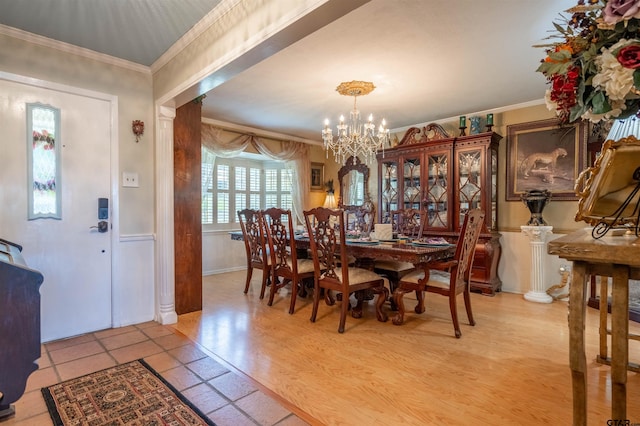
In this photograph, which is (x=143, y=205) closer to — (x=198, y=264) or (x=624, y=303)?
(x=198, y=264)

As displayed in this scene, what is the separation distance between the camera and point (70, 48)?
2.52 m

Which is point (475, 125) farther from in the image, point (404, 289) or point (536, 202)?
point (404, 289)

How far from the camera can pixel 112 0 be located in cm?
192

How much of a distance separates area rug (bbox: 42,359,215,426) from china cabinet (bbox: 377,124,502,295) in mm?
3525

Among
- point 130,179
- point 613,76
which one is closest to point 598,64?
point 613,76

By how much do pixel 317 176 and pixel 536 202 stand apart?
360 cm

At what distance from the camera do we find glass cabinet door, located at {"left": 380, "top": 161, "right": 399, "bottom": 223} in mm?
4859

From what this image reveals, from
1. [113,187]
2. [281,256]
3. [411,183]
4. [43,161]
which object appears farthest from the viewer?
[411,183]

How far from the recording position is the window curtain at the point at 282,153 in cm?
470

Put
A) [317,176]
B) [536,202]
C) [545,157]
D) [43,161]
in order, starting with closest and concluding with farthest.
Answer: [43,161]
[536,202]
[545,157]
[317,176]

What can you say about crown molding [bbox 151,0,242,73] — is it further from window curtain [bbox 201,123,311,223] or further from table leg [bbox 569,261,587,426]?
table leg [bbox 569,261,587,426]

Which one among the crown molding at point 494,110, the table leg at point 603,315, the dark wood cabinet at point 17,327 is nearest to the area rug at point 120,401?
the dark wood cabinet at point 17,327

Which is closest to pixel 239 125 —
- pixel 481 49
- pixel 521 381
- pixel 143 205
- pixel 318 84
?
pixel 318 84

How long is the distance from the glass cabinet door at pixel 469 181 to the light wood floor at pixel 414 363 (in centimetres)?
132
